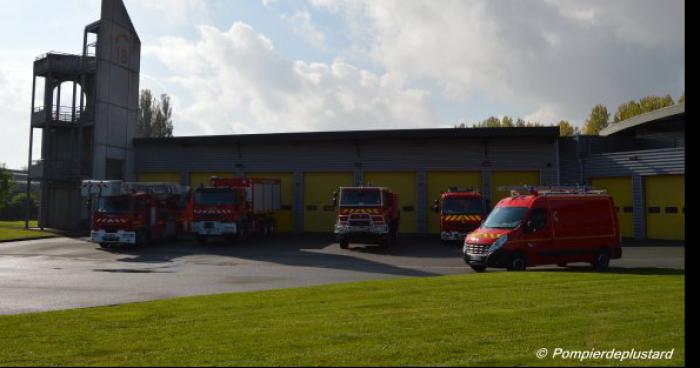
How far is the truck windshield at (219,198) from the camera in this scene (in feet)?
91.0

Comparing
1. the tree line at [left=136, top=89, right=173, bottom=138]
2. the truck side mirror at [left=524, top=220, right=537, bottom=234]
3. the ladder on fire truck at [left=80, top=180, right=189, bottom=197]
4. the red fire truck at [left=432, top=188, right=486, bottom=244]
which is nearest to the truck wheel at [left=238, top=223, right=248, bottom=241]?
the ladder on fire truck at [left=80, top=180, right=189, bottom=197]

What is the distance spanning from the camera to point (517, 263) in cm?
1641

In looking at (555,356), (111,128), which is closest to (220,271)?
(555,356)

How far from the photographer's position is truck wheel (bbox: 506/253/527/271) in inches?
644

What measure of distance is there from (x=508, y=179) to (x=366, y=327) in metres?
27.6

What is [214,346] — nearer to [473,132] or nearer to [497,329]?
[497,329]

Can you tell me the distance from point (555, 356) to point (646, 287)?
607 centimetres

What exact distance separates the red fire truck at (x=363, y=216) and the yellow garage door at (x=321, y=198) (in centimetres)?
1023

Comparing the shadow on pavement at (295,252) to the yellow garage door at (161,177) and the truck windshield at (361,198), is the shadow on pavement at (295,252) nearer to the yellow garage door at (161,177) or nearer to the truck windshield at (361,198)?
the truck windshield at (361,198)

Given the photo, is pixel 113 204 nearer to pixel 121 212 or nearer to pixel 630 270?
pixel 121 212

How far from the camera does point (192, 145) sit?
38750 mm

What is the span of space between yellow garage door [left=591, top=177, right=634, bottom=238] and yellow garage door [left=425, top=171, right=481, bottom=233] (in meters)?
7.08

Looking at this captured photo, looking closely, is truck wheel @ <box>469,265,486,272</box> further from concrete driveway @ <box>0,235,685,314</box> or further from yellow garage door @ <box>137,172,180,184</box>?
yellow garage door @ <box>137,172,180,184</box>

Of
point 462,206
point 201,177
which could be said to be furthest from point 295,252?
point 201,177
